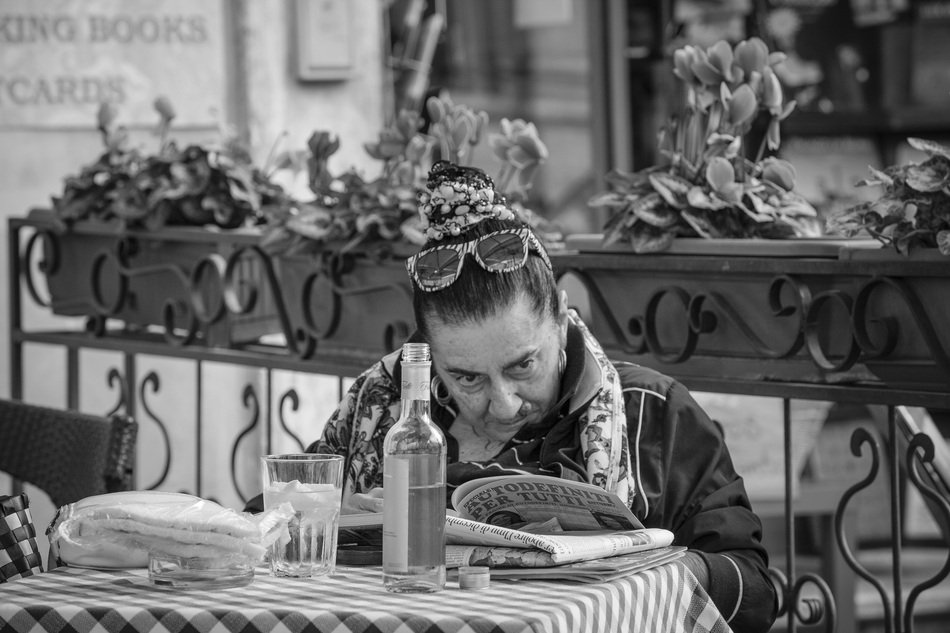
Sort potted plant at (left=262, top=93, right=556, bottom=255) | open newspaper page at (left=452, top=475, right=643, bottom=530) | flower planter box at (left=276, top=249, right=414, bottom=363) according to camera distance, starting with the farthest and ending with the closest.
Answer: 1. flower planter box at (left=276, top=249, right=414, bottom=363)
2. potted plant at (left=262, top=93, right=556, bottom=255)
3. open newspaper page at (left=452, top=475, right=643, bottom=530)

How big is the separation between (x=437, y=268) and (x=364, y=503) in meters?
0.34

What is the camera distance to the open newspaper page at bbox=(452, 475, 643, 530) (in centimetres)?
173

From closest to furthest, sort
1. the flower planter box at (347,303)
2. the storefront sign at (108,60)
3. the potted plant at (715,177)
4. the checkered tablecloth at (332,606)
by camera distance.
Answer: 1. the checkered tablecloth at (332,606)
2. the potted plant at (715,177)
3. the flower planter box at (347,303)
4. the storefront sign at (108,60)

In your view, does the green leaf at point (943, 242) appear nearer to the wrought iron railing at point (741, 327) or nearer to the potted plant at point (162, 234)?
the wrought iron railing at point (741, 327)

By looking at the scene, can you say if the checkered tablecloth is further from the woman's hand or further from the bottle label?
the woman's hand

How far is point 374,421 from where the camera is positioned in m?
2.20

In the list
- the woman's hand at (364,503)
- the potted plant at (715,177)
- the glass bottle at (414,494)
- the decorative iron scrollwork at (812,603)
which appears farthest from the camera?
the potted plant at (715,177)

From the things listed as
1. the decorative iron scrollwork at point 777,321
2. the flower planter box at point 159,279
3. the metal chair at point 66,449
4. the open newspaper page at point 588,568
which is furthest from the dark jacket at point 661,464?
the flower planter box at point 159,279

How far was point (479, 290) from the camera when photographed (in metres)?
2.03

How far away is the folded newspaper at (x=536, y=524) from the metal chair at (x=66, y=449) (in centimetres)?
92

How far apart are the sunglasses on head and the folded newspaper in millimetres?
360

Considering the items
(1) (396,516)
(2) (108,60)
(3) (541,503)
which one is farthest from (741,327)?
(2) (108,60)

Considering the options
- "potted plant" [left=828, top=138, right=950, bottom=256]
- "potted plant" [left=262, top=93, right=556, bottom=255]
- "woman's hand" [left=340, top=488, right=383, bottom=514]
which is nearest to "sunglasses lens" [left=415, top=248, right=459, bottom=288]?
"woman's hand" [left=340, top=488, right=383, bottom=514]

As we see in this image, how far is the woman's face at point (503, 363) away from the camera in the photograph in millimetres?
2039
